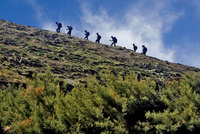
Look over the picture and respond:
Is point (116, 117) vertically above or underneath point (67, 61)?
underneath

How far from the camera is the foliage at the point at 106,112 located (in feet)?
25.6

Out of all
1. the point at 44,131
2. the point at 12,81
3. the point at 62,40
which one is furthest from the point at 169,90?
the point at 62,40

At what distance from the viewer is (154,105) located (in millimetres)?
9312

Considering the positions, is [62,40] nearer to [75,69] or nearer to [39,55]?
[39,55]

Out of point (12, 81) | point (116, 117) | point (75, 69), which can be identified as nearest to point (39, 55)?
point (75, 69)

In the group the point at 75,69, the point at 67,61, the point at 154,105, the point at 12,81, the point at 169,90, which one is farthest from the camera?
the point at 67,61

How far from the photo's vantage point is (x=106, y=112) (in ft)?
29.2

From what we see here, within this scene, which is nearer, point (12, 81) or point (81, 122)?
A: point (81, 122)

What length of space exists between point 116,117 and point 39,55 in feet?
54.5

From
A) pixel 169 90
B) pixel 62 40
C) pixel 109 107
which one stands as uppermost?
pixel 62 40

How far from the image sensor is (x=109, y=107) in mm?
8797

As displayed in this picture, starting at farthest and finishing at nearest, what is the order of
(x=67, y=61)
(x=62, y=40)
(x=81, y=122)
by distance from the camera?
1. (x=62, y=40)
2. (x=67, y=61)
3. (x=81, y=122)

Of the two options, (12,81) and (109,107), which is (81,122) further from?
(12,81)

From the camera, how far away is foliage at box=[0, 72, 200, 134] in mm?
7789
